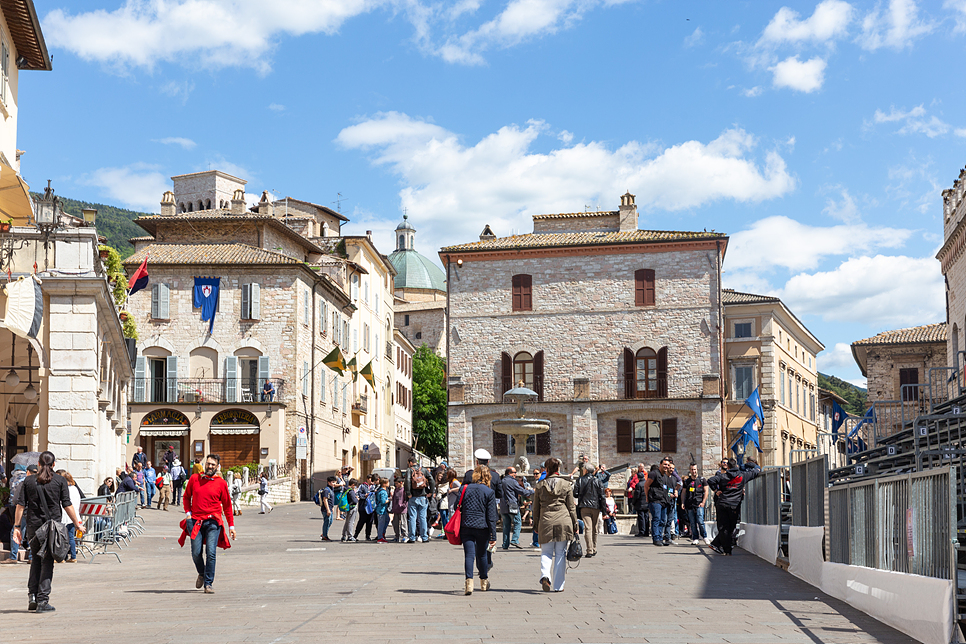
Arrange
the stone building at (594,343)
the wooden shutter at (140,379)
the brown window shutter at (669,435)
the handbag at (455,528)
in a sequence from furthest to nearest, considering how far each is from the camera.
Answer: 1. the wooden shutter at (140,379)
2. the stone building at (594,343)
3. the brown window shutter at (669,435)
4. the handbag at (455,528)

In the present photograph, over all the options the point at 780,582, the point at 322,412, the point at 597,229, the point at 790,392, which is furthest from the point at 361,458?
the point at 780,582

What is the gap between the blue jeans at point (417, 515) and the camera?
2259 cm

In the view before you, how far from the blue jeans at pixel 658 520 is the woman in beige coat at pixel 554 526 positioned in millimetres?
8827

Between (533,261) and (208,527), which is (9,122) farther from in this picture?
(533,261)

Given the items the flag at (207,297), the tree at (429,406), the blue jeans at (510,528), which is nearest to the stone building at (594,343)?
the flag at (207,297)

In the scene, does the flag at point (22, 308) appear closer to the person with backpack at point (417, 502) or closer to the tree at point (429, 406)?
the person with backpack at point (417, 502)

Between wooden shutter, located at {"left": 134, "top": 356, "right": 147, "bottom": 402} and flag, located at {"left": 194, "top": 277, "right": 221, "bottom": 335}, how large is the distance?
3177 mm

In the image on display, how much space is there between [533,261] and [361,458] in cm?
1765

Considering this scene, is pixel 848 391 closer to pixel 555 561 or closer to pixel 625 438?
pixel 625 438

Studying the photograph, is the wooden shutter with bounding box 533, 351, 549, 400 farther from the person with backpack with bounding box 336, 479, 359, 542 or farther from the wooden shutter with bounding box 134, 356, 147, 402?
the person with backpack with bounding box 336, 479, 359, 542

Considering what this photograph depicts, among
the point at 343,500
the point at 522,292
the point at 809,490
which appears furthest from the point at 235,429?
the point at 809,490

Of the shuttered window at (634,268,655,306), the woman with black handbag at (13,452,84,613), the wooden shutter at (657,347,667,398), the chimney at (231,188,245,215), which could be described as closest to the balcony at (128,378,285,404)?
the chimney at (231,188,245,215)

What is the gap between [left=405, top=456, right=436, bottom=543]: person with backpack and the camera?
22.3m

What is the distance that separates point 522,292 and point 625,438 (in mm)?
7763
